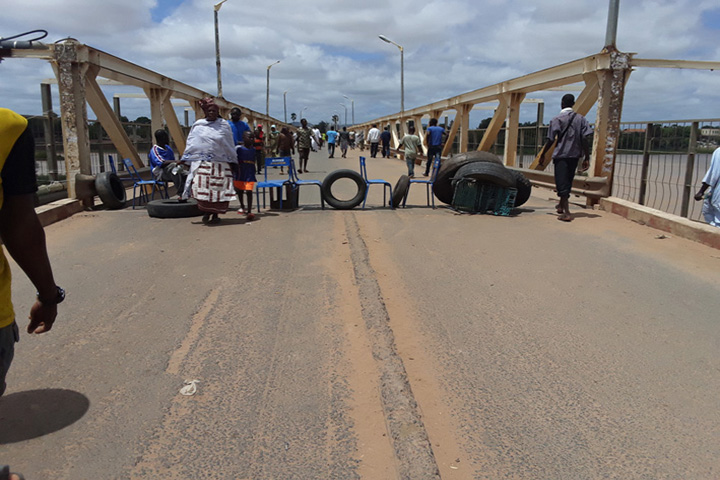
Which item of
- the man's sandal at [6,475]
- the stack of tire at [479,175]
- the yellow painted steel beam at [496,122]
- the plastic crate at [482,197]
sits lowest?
the man's sandal at [6,475]

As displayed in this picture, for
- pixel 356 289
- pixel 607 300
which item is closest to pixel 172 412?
pixel 356 289

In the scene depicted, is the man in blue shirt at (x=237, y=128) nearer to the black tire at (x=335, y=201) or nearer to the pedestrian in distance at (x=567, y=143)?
the black tire at (x=335, y=201)

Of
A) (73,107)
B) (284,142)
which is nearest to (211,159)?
(73,107)

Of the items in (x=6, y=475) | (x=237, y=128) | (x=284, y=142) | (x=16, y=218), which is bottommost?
(x=6, y=475)

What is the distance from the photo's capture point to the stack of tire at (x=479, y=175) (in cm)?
911

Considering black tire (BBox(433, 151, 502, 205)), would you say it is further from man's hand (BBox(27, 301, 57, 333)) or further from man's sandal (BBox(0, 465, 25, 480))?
man's sandal (BBox(0, 465, 25, 480))

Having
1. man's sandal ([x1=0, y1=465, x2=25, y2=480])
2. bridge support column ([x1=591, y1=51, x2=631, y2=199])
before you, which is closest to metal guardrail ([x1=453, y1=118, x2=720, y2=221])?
bridge support column ([x1=591, y1=51, x2=631, y2=199])

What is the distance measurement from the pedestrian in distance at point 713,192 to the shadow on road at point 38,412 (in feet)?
24.2

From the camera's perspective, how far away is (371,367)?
351cm

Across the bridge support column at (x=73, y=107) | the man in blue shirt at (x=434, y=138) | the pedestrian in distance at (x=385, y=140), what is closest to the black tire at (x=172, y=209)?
the bridge support column at (x=73, y=107)

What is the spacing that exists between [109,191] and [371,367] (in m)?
7.91

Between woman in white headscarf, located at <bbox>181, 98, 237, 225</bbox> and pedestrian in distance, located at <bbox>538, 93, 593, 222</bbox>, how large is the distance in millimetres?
4959

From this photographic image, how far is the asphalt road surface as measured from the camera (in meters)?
2.60

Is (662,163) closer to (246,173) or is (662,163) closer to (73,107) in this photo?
(246,173)
